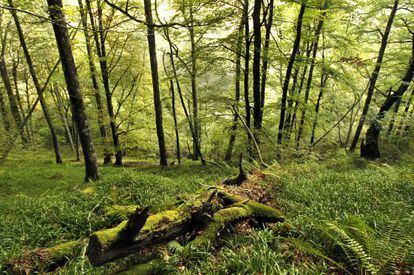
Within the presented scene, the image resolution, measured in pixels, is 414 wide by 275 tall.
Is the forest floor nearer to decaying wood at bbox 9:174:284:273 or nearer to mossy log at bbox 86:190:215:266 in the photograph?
decaying wood at bbox 9:174:284:273

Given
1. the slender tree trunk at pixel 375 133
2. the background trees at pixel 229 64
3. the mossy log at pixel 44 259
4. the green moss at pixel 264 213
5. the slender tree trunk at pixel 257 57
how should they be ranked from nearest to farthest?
the mossy log at pixel 44 259 → the green moss at pixel 264 213 → the slender tree trunk at pixel 257 57 → the background trees at pixel 229 64 → the slender tree trunk at pixel 375 133

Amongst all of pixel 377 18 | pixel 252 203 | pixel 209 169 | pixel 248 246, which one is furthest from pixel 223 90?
pixel 248 246

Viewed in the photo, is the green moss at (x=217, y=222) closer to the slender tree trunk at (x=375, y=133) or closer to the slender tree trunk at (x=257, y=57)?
the slender tree trunk at (x=257, y=57)

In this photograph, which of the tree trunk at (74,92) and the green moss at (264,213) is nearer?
the green moss at (264,213)

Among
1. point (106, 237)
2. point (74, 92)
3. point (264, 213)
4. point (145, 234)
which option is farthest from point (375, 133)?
point (74, 92)

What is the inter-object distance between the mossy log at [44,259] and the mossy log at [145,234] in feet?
2.30

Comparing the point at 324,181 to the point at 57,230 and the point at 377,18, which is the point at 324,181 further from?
the point at 377,18

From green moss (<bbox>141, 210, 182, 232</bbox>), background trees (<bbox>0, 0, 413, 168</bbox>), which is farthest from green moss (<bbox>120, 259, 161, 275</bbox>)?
background trees (<bbox>0, 0, 413, 168</bbox>)

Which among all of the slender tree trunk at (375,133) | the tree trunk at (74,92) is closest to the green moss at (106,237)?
the tree trunk at (74,92)

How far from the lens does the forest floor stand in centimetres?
260

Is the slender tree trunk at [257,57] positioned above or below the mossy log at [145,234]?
above

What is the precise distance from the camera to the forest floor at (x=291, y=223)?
260cm

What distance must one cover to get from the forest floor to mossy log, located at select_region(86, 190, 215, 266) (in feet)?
1.20

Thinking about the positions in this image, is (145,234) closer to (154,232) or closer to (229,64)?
(154,232)
